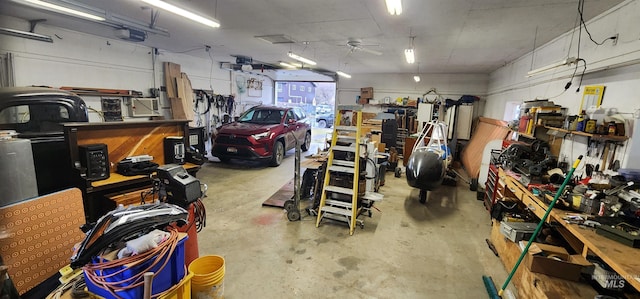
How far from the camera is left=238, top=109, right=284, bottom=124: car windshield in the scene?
7.09 meters

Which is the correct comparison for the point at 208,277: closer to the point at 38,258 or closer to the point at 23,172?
the point at 38,258

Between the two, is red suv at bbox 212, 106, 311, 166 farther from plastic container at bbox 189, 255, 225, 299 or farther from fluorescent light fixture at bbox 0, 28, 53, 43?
plastic container at bbox 189, 255, 225, 299

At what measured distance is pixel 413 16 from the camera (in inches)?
146

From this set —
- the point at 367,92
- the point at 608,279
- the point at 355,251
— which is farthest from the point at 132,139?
the point at 367,92

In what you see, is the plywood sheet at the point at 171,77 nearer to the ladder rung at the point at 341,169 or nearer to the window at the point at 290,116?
the window at the point at 290,116

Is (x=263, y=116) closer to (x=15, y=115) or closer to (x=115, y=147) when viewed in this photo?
(x=115, y=147)

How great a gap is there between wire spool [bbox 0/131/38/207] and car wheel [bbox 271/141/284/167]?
445 centimetres

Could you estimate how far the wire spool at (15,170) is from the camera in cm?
214

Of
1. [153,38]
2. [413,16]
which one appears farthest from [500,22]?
[153,38]

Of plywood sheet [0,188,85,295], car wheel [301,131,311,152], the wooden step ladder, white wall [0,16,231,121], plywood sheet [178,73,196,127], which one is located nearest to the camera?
plywood sheet [0,188,85,295]

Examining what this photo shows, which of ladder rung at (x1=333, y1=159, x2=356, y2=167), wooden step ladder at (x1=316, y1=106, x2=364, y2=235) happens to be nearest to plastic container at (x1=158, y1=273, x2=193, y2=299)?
wooden step ladder at (x1=316, y1=106, x2=364, y2=235)

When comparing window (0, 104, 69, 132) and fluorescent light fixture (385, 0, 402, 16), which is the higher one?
fluorescent light fixture (385, 0, 402, 16)

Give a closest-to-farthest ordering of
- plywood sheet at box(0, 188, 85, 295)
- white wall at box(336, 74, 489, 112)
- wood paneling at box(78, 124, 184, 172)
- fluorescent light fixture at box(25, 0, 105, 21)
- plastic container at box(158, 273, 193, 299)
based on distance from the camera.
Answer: plastic container at box(158, 273, 193, 299)
plywood sheet at box(0, 188, 85, 295)
wood paneling at box(78, 124, 184, 172)
fluorescent light fixture at box(25, 0, 105, 21)
white wall at box(336, 74, 489, 112)

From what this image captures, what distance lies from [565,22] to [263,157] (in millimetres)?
5840
